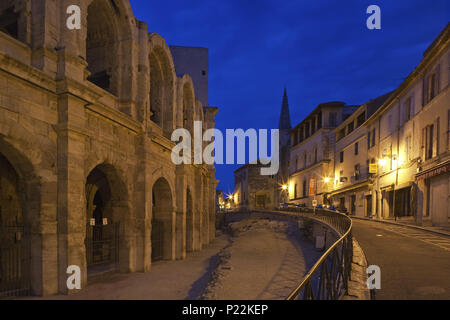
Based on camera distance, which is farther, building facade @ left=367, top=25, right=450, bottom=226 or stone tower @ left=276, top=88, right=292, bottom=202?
stone tower @ left=276, top=88, right=292, bottom=202

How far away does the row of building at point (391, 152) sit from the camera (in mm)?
15359

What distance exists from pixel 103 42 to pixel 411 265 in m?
14.1

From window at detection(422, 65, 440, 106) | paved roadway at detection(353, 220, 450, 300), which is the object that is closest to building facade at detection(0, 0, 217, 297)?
paved roadway at detection(353, 220, 450, 300)

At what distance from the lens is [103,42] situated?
12641 millimetres

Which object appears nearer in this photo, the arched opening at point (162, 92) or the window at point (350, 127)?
the arched opening at point (162, 92)

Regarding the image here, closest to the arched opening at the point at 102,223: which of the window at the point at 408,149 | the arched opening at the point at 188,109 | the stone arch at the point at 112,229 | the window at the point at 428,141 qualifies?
the stone arch at the point at 112,229

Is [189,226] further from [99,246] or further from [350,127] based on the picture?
[350,127]

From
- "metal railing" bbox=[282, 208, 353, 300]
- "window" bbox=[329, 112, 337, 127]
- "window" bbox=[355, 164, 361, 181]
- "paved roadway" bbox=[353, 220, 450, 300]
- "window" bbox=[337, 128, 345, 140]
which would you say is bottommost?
"paved roadway" bbox=[353, 220, 450, 300]

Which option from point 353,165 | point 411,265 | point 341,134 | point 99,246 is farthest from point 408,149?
point 99,246

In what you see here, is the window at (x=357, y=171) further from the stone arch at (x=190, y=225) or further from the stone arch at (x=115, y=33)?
A: the stone arch at (x=115, y=33)

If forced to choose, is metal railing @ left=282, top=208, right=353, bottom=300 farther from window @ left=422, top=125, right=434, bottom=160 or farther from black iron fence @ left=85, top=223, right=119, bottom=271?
window @ left=422, top=125, right=434, bottom=160

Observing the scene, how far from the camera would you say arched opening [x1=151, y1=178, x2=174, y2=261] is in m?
14.7

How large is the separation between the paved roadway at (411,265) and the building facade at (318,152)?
82.7 feet

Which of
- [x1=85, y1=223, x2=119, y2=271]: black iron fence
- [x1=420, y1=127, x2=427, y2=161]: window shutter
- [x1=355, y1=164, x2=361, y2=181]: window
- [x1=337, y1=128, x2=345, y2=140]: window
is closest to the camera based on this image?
[x1=85, y1=223, x2=119, y2=271]: black iron fence
